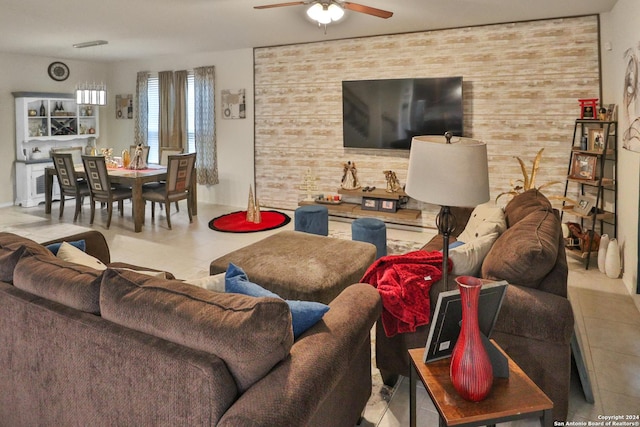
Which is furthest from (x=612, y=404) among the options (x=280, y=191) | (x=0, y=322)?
(x=280, y=191)

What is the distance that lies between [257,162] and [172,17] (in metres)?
2.68

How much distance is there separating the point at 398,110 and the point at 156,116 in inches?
182

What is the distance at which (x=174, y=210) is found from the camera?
743 cm

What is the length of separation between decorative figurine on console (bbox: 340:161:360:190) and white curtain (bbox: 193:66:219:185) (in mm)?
2462

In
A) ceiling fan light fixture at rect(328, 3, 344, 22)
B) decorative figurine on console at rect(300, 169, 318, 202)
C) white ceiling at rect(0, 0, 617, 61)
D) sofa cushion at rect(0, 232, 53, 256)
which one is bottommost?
sofa cushion at rect(0, 232, 53, 256)

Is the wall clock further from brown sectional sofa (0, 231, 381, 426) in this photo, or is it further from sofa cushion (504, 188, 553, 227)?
sofa cushion (504, 188, 553, 227)

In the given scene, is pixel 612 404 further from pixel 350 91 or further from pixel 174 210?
pixel 174 210

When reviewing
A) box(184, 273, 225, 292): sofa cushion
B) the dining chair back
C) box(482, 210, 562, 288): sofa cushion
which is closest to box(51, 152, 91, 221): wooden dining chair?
the dining chair back

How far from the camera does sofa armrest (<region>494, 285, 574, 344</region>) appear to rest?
6.38ft

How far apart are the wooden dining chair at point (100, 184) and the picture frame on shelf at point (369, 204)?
10.4 feet

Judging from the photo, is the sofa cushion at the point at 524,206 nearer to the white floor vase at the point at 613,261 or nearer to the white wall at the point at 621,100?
the white wall at the point at 621,100

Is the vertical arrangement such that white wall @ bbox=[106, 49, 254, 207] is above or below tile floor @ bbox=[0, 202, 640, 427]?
above

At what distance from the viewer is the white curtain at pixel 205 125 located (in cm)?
751

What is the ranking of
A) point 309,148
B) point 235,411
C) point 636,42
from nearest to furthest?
point 235,411 → point 636,42 → point 309,148
